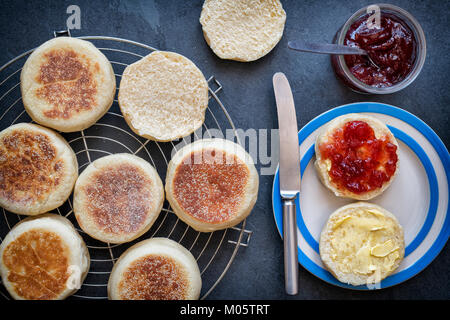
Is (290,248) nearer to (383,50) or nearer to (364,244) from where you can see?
(364,244)

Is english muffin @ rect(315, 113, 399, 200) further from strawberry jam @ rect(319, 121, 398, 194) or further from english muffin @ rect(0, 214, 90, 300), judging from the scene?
english muffin @ rect(0, 214, 90, 300)

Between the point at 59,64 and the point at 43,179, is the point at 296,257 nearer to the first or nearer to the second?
the point at 43,179

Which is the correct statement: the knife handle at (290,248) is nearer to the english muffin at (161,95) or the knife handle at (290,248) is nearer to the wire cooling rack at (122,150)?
the wire cooling rack at (122,150)

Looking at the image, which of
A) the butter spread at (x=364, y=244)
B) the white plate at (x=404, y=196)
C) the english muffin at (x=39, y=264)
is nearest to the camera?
the english muffin at (x=39, y=264)

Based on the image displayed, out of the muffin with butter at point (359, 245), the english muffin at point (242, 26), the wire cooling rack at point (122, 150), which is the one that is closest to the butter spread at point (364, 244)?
the muffin with butter at point (359, 245)

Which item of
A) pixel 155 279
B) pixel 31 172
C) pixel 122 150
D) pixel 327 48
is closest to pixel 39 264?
pixel 31 172

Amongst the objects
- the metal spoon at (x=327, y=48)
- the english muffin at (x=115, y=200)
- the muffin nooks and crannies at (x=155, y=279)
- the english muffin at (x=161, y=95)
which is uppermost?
the metal spoon at (x=327, y=48)

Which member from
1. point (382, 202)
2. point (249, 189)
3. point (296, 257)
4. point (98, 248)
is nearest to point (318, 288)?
point (296, 257)
